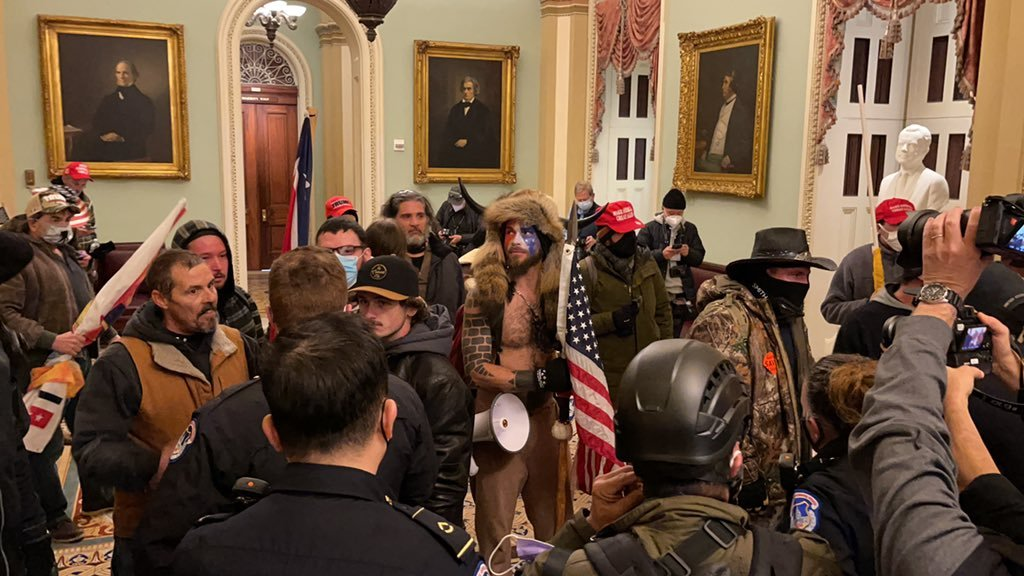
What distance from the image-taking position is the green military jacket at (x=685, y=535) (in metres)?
1.31

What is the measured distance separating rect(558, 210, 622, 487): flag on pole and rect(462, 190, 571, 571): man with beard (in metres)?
0.10

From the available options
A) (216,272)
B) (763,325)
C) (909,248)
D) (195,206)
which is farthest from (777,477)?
(195,206)

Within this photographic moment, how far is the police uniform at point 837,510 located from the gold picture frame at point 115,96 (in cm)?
883

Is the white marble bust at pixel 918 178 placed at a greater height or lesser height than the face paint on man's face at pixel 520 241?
greater

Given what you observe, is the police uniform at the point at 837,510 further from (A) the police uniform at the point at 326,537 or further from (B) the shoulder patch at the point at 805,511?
(A) the police uniform at the point at 326,537

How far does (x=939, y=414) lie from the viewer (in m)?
1.22

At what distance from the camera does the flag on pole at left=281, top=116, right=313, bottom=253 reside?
7406mm

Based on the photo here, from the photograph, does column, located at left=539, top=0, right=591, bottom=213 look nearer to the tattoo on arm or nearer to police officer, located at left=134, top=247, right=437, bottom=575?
the tattoo on arm

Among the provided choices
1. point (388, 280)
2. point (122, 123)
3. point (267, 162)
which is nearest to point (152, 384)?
point (388, 280)

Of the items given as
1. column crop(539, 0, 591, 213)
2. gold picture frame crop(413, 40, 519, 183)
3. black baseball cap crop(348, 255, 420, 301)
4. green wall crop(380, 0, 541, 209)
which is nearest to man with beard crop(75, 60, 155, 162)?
green wall crop(380, 0, 541, 209)

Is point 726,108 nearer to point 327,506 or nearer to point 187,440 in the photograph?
point 187,440

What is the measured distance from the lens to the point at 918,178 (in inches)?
240

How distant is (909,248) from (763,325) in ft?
4.04

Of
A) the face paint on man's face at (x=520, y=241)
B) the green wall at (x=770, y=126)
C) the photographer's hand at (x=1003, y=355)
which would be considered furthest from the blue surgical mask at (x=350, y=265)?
the green wall at (x=770, y=126)
